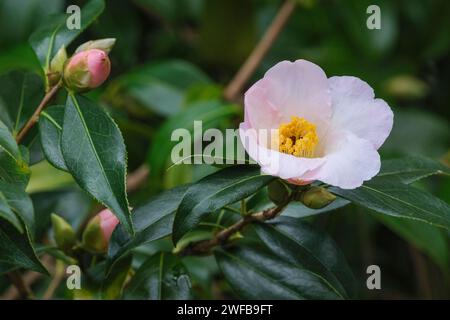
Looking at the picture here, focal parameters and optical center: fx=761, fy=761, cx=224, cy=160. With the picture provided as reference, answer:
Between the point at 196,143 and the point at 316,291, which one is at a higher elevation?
the point at 196,143

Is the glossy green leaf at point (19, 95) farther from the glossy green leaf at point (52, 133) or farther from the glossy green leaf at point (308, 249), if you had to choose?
the glossy green leaf at point (308, 249)

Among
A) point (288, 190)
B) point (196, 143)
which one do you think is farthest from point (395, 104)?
point (288, 190)

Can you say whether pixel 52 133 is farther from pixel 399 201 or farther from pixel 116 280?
pixel 399 201

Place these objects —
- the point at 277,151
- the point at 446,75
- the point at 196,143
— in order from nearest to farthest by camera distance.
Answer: the point at 277,151 → the point at 196,143 → the point at 446,75

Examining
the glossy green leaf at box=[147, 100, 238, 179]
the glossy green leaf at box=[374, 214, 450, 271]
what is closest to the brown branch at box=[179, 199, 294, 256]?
the glossy green leaf at box=[147, 100, 238, 179]

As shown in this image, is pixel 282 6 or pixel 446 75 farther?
pixel 446 75

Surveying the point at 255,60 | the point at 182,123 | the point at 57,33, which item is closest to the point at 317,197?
the point at 57,33

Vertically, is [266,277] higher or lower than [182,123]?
lower
